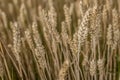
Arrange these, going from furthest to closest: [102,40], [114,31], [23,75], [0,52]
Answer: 1. [102,40]
2. [23,75]
3. [0,52]
4. [114,31]

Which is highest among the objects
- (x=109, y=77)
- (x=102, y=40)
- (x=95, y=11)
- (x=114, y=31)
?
(x=95, y=11)

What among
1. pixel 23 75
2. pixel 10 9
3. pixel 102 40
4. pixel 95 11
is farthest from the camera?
pixel 10 9

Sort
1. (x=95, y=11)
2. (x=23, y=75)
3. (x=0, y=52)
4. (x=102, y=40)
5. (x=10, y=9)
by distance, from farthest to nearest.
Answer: (x=10, y=9) < (x=102, y=40) < (x=23, y=75) < (x=0, y=52) < (x=95, y=11)

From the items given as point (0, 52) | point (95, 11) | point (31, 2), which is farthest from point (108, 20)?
point (31, 2)

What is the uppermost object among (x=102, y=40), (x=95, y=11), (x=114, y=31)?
(x=95, y=11)

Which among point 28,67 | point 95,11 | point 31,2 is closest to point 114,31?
point 95,11

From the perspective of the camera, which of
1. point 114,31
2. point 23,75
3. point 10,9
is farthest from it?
point 10,9

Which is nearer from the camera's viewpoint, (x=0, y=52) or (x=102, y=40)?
(x=0, y=52)

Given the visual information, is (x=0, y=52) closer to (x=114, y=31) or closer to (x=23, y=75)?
(x=23, y=75)

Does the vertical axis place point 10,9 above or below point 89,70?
above

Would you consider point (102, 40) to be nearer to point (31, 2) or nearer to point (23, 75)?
point (23, 75)
